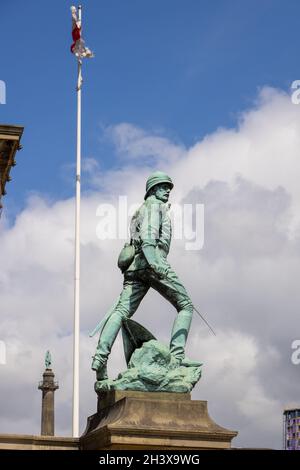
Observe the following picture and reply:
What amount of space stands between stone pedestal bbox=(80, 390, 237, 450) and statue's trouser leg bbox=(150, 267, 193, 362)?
101cm

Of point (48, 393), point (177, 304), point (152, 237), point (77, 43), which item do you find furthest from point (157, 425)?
point (48, 393)

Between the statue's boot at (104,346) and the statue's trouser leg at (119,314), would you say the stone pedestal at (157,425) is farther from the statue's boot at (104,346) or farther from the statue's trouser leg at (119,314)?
the statue's trouser leg at (119,314)

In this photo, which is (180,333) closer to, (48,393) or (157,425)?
(157,425)

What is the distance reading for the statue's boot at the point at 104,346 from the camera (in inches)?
630

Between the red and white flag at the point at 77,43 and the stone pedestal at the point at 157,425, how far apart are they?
22.8m

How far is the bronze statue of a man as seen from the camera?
16219 millimetres

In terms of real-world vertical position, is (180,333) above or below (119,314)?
below

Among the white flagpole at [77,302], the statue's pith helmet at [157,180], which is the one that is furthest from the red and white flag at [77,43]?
the statue's pith helmet at [157,180]

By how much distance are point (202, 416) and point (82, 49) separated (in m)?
23.4

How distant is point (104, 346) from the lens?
16.1 m

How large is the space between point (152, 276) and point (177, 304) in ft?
2.13
